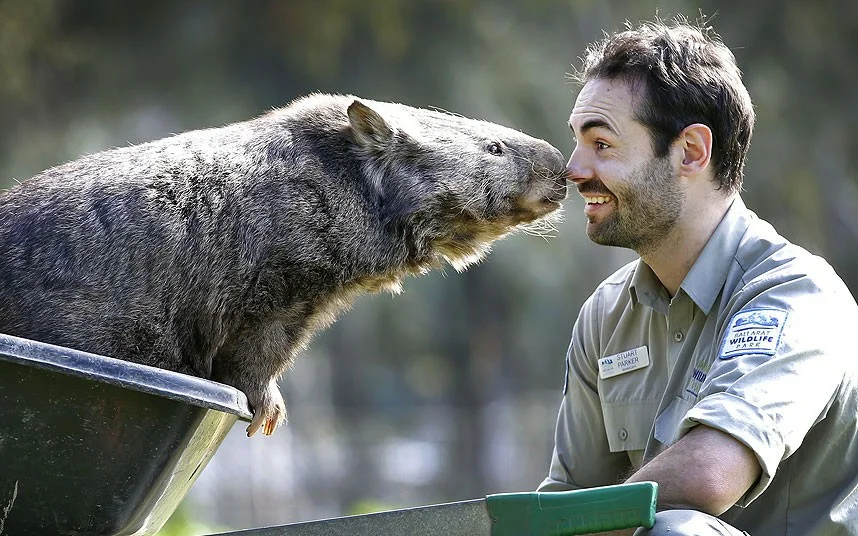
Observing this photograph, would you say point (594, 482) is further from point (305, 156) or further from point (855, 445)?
point (305, 156)

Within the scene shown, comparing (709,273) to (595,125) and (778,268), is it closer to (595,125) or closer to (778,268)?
(778,268)

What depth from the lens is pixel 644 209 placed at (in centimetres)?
430

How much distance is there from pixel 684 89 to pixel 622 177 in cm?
39

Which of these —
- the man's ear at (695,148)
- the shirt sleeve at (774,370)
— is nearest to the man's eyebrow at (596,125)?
the man's ear at (695,148)

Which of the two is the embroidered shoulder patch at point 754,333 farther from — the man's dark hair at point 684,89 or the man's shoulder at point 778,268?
the man's dark hair at point 684,89

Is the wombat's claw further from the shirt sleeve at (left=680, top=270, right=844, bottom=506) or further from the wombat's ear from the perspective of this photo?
the shirt sleeve at (left=680, top=270, right=844, bottom=506)

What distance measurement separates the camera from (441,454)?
68.0 ft

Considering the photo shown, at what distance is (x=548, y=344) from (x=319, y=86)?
31.9 feet

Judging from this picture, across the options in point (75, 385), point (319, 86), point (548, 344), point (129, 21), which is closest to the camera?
point (75, 385)

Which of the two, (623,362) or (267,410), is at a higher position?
(623,362)

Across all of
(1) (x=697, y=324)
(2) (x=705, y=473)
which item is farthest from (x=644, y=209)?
(2) (x=705, y=473)

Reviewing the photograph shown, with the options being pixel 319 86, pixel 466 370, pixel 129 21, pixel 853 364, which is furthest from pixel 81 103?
pixel 853 364

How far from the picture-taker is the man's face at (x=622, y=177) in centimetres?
431

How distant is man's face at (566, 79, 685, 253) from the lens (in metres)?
4.31
